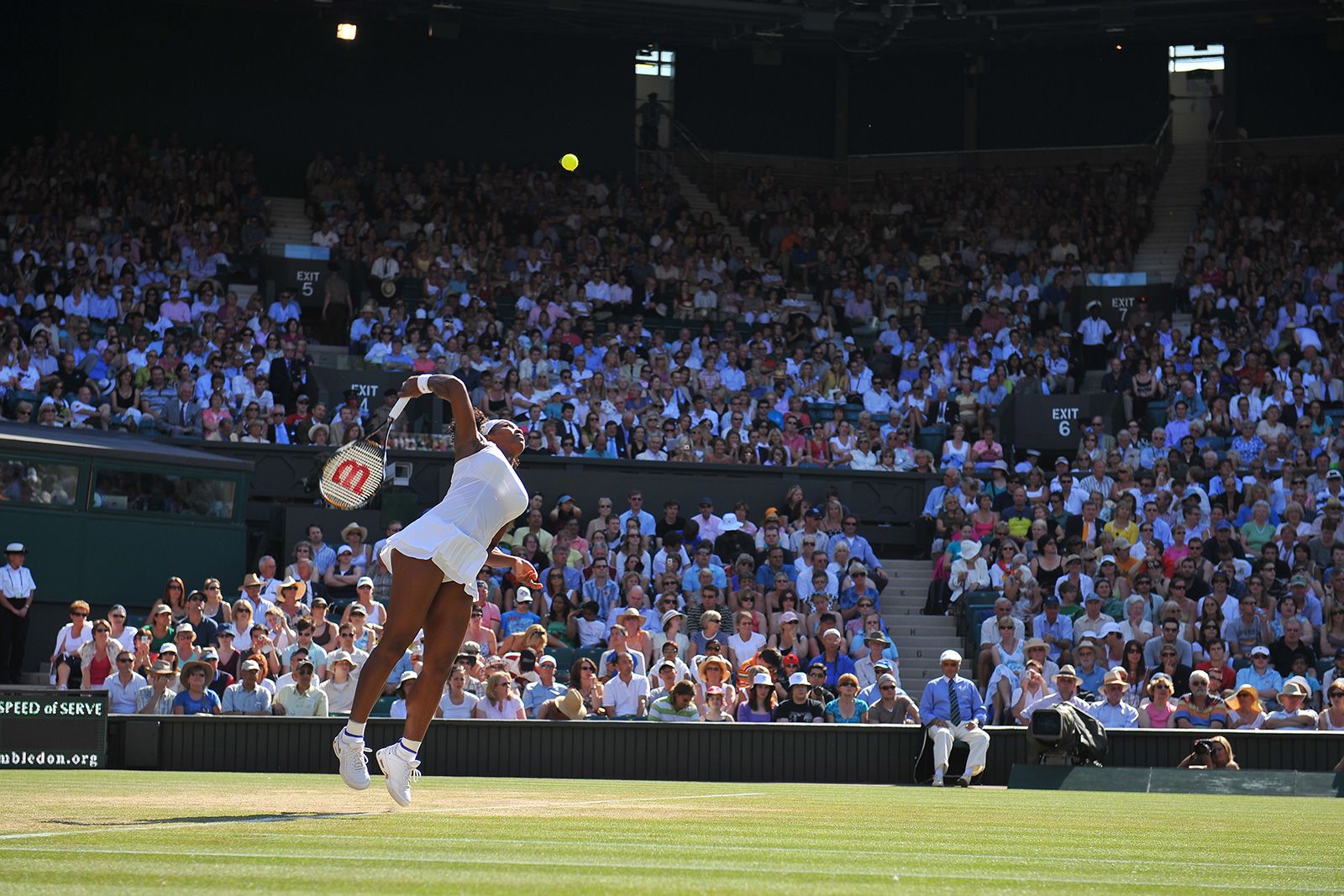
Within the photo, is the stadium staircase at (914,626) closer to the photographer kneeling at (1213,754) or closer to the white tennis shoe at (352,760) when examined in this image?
the photographer kneeling at (1213,754)

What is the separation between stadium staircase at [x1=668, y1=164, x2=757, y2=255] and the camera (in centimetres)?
3003

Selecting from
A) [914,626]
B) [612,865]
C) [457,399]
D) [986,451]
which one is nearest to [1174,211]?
[986,451]

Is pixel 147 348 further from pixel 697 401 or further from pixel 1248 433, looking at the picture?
pixel 1248 433

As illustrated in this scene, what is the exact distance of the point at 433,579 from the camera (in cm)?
659

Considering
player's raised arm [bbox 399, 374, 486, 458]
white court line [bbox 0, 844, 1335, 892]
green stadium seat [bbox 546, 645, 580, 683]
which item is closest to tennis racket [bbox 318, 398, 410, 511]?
player's raised arm [bbox 399, 374, 486, 458]

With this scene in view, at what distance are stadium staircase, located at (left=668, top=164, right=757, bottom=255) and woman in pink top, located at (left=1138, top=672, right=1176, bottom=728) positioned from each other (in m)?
16.1

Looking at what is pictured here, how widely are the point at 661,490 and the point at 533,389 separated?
246cm

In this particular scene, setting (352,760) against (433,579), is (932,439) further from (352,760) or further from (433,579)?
(352,760)

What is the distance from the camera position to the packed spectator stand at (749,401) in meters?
14.9

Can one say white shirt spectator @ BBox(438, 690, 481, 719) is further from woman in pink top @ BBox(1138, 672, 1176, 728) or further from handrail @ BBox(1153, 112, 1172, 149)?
handrail @ BBox(1153, 112, 1172, 149)

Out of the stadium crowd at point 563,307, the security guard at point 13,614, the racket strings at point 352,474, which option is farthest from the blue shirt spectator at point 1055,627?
the racket strings at point 352,474

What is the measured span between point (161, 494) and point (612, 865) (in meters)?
15.4

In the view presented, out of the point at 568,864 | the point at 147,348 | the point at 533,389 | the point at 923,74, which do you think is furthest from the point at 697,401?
the point at 568,864

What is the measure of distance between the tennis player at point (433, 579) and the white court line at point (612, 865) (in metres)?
2.11
